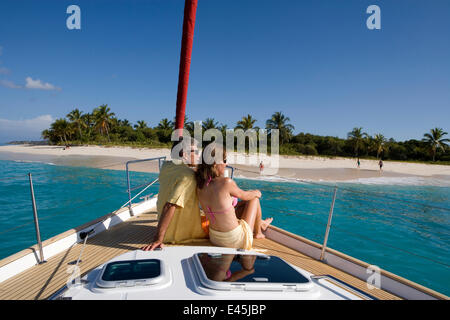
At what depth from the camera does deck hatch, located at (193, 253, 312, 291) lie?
1219mm

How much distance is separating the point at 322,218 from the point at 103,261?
8.45m

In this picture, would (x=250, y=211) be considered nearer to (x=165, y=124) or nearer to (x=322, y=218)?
(x=322, y=218)

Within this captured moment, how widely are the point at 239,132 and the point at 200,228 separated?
3799 cm

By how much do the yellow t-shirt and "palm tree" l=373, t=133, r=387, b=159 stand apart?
4196 cm

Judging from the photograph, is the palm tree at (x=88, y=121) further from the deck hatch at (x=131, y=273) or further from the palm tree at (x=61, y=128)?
the deck hatch at (x=131, y=273)

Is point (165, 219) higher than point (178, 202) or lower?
lower

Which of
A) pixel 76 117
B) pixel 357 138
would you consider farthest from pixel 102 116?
pixel 357 138

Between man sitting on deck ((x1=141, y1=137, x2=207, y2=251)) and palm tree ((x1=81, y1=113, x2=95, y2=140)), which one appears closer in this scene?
man sitting on deck ((x1=141, y1=137, x2=207, y2=251))

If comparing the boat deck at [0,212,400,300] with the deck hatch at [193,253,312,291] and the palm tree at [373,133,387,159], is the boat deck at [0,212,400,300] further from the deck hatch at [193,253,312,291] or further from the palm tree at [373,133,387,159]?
the palm tree at [373,133,387,159]

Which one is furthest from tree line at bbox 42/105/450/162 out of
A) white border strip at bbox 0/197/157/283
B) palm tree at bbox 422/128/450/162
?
white border strip at bbox 0/197/157/283

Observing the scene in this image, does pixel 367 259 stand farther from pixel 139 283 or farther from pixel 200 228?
pixel 139 283

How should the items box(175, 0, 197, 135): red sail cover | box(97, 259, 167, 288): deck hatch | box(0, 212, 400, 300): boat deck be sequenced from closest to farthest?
box(97, 259, 167, 288): deck hatch, box(0, 212, 400, 300): boat deck, box(175, 0, 197, 135): red sail cover

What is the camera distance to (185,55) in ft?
10.5
